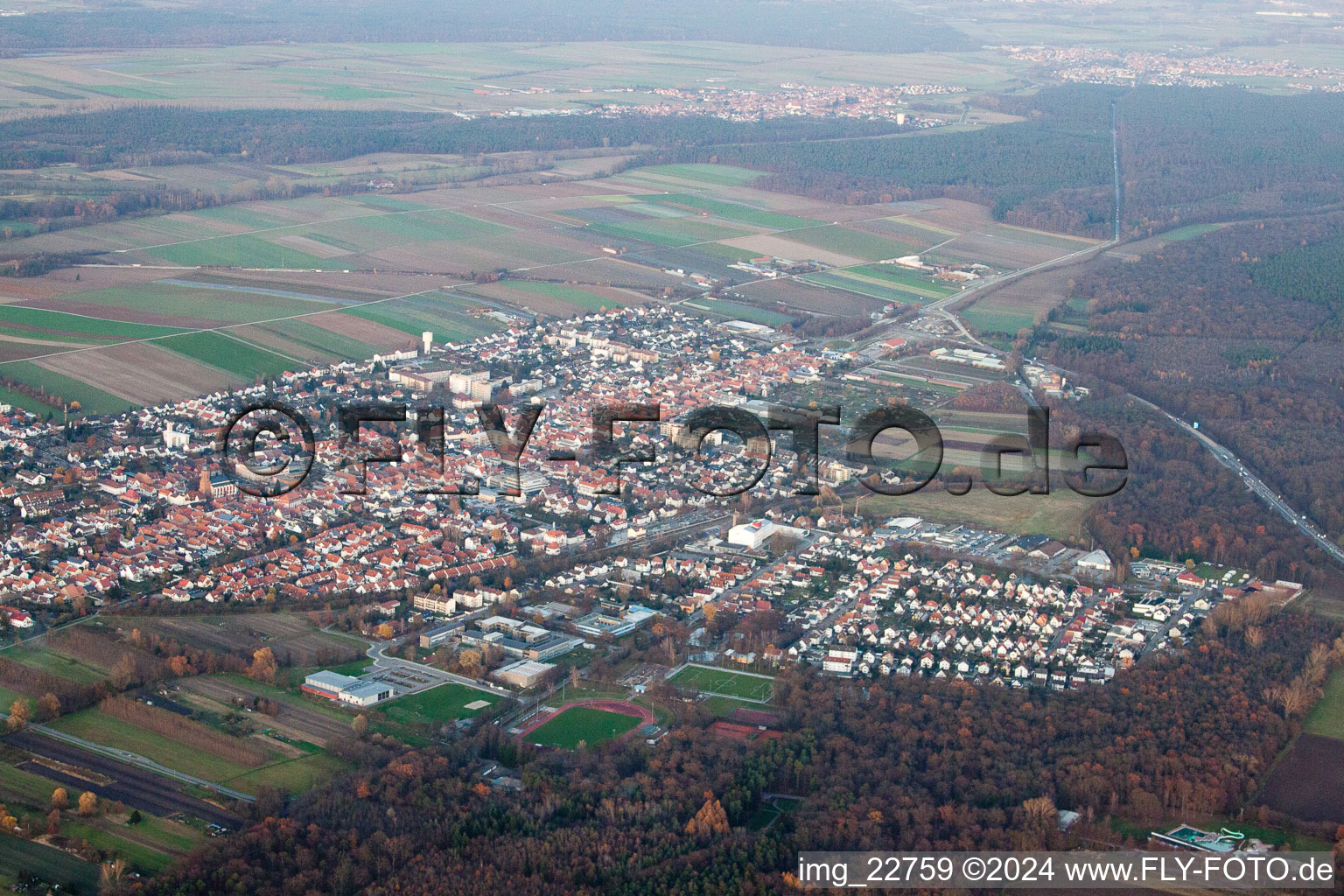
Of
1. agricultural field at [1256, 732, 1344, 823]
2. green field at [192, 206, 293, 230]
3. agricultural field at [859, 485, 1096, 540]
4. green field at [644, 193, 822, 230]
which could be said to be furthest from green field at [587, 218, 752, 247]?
agricultural field at [1256, 732, 1344, 823]

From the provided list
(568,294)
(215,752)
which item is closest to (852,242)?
(568,294)

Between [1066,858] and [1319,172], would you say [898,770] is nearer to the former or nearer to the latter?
[1066,858]

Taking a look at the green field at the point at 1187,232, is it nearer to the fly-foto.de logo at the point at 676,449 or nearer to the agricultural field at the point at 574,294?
the agricultural field at the point at 574,294

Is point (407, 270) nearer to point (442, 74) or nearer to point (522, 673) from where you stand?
point (522, 673)

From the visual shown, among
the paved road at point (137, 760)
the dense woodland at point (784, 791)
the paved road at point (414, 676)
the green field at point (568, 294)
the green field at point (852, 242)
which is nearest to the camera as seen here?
the dense woodland at point (784, 791)

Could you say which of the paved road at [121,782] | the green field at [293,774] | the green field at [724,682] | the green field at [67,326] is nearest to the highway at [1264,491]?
the green field at [724,682]

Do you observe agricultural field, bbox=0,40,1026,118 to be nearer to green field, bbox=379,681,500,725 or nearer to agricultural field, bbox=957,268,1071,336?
agricultural field, bbox=957,268,1071,336

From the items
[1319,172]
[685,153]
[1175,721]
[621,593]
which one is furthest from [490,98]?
[1175,721]
